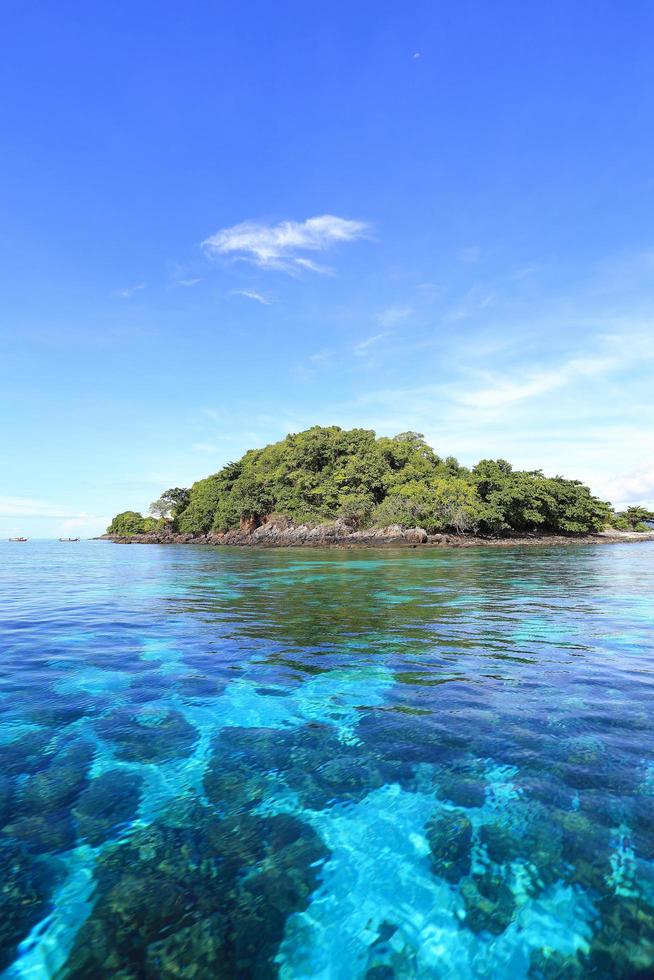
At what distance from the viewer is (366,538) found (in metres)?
73.8

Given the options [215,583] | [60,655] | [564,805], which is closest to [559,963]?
[564,805]

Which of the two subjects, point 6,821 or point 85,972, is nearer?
point 85,972

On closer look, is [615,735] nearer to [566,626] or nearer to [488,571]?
[566,626]

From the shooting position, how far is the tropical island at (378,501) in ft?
250

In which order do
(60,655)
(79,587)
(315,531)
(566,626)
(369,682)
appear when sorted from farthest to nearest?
(315,531), (79,587), (566,626), (60,655), (369,682)

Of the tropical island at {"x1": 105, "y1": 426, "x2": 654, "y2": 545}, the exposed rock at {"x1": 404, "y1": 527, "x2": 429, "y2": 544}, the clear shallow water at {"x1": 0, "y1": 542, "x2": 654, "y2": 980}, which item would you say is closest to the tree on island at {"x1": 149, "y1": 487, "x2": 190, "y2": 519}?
the tropical island at {"x1": 105, "y1": 426, "x2": 654, "y2": 545}

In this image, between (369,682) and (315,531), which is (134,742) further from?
(315,531)

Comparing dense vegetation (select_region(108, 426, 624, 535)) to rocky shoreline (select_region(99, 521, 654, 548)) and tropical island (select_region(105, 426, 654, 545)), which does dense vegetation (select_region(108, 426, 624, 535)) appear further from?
rocky shoreline (select_region(99, 521, 654, 548))

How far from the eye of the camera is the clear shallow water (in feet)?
10.6

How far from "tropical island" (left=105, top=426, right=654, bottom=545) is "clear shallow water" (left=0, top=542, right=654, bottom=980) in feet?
207

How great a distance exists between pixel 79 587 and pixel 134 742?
22.3 m

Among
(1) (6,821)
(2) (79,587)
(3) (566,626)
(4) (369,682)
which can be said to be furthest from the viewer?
(2) (79,587)

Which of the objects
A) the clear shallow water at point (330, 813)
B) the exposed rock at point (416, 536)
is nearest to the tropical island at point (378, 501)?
the exposed rock at point (416, 536)

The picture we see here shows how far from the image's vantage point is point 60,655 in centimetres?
1090
